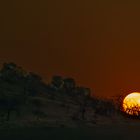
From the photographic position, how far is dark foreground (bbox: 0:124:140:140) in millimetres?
71438

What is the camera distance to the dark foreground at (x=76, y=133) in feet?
234

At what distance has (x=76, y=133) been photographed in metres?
80.9

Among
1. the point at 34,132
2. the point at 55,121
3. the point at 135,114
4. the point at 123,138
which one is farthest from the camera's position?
the point at 55,121

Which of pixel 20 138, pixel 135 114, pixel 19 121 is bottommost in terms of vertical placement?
pixel 135 114

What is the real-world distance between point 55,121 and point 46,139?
15425mm

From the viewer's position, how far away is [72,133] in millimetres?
80875

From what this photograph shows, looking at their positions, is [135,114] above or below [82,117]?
below

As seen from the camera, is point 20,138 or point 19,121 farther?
point 19,121

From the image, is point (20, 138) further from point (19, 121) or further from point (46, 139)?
point (19, 121)

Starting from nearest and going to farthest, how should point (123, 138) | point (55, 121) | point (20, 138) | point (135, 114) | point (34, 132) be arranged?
point (135, 114) < point (20, 138) < point (123, 138) < point (34, 132) < point (55, 121)

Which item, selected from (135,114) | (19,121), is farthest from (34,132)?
(135,114)

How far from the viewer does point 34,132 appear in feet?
256

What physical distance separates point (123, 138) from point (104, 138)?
9.09 feet

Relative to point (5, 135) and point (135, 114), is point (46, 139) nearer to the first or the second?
point (5, 135)
